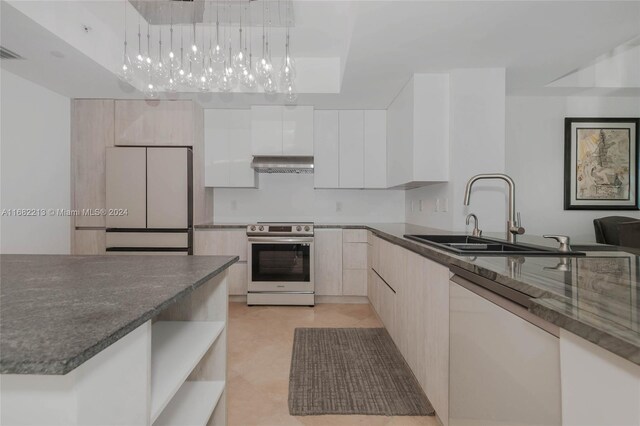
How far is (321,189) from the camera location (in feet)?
13.4

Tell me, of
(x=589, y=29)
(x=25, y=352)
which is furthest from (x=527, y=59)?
(x=25, y=352)

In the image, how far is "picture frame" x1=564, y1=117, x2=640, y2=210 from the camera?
323cm

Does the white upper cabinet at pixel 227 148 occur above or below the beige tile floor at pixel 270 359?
above

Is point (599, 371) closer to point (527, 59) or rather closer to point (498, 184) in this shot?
point (498, 184)

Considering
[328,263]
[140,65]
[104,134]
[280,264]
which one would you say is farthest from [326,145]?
[104,134]

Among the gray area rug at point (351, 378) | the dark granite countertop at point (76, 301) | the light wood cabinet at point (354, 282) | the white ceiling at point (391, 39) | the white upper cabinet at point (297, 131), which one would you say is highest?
the white ceiling at point (391, 39)

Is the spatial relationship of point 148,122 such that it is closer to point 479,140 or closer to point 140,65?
point 140,65

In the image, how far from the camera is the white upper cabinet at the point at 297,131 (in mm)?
3654

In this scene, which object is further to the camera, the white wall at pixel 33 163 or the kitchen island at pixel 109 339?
the white wall at pixel 33 163

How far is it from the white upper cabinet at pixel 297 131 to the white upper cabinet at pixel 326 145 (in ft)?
0.47

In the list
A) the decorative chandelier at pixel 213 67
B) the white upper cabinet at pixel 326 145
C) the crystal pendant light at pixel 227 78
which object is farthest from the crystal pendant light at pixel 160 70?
the white upper cabinet at pixel 326 145

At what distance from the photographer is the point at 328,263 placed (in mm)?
3564

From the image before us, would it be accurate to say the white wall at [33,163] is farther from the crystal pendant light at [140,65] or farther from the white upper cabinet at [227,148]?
the crystal pendant light at [140,65]

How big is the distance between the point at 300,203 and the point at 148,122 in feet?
6.54
